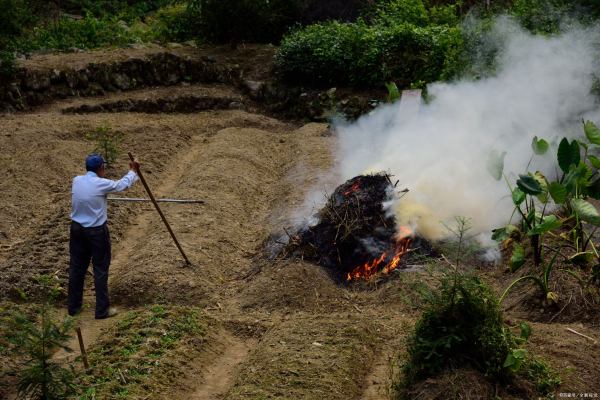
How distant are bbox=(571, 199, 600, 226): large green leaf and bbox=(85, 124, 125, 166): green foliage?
831 cm

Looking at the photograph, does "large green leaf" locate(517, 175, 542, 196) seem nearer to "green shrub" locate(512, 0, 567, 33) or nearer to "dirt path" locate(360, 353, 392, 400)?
"dirt path" locate(360, 353, 392, 400)

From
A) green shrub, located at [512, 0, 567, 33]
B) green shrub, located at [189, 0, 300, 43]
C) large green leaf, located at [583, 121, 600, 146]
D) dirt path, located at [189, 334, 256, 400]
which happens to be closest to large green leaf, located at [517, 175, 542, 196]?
large green leaf, located at [583, 121, 600, 146]

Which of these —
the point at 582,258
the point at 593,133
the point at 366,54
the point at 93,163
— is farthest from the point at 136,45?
the point at 582,258

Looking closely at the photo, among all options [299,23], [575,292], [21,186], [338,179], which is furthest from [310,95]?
[575,292]

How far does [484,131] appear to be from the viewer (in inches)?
495

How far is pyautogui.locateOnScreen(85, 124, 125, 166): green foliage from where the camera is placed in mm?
14531

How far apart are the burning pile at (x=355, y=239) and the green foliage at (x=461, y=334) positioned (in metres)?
3.00

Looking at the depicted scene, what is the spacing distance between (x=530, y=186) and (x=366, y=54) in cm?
1048

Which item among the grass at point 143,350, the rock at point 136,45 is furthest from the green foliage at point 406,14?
the grass at point 143,350

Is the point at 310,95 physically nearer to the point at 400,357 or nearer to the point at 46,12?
the point at 46,12

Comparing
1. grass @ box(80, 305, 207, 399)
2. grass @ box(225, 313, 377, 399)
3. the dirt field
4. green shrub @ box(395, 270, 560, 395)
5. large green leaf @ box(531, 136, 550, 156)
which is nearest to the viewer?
green shrub @ box(395, 270, 560, 395)

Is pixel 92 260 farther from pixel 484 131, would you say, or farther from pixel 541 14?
pixel 541 14

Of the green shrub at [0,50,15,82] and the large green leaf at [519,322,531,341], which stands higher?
the large green leaf at [519,322,531,341]

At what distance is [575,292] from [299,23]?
48.3ft
